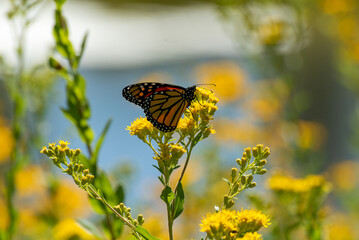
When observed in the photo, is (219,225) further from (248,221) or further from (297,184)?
(297,184)

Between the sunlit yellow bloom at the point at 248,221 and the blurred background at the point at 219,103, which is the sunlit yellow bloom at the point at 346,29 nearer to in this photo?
the blurred background at the point at 219,103

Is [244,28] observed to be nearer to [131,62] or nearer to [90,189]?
[90,189]

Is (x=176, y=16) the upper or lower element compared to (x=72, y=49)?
upper

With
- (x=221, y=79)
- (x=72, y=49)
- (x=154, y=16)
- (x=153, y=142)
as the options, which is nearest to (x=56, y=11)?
(x=72, y=49)

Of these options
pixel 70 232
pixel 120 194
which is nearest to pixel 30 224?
pixel 70 232

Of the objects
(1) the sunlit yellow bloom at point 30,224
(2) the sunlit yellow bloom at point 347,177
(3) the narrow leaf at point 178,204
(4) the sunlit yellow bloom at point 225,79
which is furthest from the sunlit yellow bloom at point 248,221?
(2) the sunlit yellow bloom at point 347,177

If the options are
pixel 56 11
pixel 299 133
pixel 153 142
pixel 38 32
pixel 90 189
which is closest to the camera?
pixel 90 189

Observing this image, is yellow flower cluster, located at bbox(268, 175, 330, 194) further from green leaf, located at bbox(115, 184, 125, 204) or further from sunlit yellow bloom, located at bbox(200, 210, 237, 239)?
sunlit yellow bloom, located at bbox(200, 210, 237, 239)
